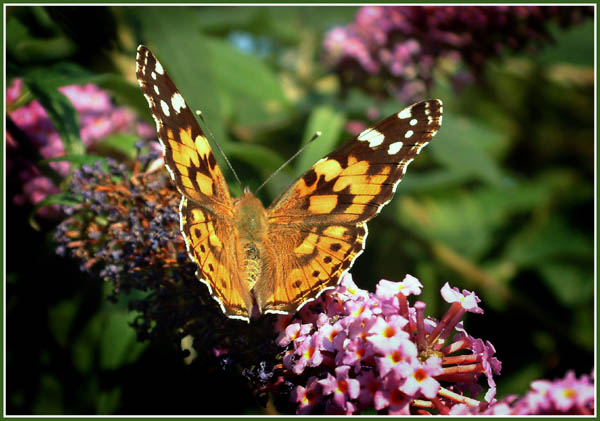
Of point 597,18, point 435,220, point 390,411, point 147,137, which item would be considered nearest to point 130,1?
point 147,137

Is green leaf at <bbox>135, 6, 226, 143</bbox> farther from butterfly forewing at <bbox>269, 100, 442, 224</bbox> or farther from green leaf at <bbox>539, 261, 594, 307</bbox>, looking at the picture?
green leaf at <bbox>539, 261, 594, 307</bbox>

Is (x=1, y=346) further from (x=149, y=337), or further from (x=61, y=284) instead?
(x=149, y=337)

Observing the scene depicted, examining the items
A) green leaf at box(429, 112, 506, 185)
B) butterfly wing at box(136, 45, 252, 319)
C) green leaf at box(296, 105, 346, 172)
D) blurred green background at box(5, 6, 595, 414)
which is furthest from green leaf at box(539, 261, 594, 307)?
butterfly wing at box(136, 45, 252, 319)

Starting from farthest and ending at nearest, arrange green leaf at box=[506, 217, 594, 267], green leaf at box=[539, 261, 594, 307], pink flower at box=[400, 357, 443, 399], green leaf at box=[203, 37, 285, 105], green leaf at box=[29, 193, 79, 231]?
1. green leaf at box=[506, 217, 594, 267]
2. green leaf at box=[539, 261, 594, 307]
3. green leaf at box=[203, 37, 285, 105]
4. green leaf at box=[29, 193, 79, 231]
5. pink flower at box=[400, 357, 443, 399]

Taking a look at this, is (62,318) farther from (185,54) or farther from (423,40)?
(423,40)

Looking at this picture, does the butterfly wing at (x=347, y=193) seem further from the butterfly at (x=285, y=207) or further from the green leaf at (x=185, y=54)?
the green leaf at (x=185, y=54)

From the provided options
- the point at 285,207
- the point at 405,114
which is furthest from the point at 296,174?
the point at 405,114

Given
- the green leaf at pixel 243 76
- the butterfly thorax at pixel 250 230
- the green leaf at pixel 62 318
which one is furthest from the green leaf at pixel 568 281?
the green leaf at pixel 62 318

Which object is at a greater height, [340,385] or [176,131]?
[176,131]
